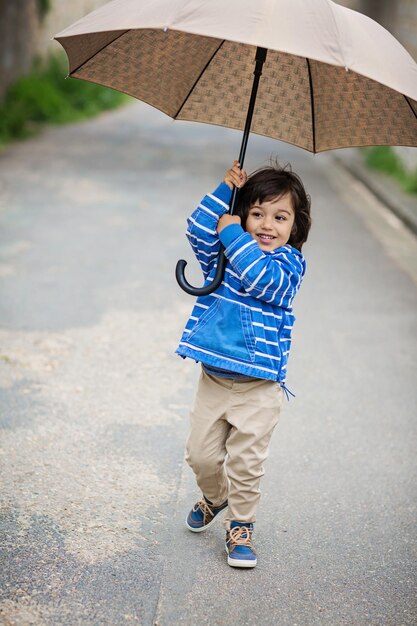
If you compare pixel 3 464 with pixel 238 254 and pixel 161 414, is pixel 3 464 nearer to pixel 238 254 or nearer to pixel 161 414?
pixel 161 414

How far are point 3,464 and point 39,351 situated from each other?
1.50 metres

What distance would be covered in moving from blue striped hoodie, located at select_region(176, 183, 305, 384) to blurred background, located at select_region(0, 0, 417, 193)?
8.70 m

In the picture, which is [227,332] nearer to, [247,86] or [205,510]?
[205,510]

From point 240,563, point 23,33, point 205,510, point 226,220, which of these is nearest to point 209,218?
point 226,220

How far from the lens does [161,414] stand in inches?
175

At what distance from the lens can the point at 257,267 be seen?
295 cm

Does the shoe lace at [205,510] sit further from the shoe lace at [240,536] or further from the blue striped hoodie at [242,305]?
the blue striped hoodie at [242,305]

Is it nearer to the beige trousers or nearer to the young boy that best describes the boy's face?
the young boy

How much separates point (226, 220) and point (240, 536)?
121 centimetres

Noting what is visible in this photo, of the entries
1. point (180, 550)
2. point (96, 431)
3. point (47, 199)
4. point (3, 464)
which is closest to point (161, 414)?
point (96, 431)

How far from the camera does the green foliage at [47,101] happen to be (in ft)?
45.4

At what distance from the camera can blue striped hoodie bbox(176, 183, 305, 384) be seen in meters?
2.98

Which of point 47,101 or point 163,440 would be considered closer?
point 163,440

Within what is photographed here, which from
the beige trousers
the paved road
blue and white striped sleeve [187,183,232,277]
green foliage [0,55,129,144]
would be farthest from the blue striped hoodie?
green foliage [0,55,129,144]
